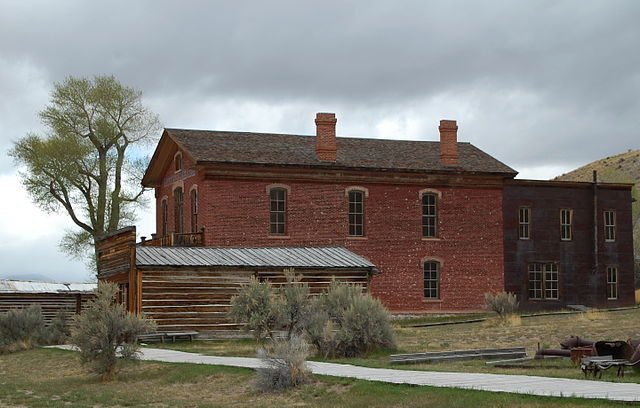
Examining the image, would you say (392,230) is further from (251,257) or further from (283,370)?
(283,370)

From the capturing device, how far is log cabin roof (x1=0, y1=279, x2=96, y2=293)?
40.7 m

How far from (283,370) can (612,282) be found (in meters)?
30.8

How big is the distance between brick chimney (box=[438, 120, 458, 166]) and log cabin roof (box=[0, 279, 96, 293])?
16.2 m

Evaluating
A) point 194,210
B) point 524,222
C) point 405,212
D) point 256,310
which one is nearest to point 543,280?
point 524,222

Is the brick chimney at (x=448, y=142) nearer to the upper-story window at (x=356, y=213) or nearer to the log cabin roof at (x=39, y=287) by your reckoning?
the upper-story window at (x=356, y=213)

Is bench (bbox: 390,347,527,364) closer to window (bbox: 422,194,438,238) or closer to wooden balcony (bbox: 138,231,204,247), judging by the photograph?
wooden balcony (bbox: 138,231,204,247)

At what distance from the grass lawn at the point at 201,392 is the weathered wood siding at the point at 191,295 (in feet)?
17.8

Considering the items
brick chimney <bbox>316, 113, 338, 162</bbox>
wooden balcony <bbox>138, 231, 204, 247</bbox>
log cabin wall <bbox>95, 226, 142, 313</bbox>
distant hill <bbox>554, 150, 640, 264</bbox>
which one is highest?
distant hill <bbox>554, 150, 640, 264</bbox>

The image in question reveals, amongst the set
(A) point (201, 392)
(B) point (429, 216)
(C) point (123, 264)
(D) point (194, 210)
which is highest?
(D) point (194, 210)

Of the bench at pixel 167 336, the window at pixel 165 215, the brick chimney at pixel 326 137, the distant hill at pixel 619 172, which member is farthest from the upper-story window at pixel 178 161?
the distant hill at pixel 619 172

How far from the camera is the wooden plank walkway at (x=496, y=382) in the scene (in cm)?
1280

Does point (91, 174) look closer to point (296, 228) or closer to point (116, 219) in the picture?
point (116, 219)

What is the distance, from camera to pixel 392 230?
40406 mm

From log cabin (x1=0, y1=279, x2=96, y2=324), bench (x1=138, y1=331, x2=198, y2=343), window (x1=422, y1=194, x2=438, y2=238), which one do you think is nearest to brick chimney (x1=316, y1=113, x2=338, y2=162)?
window (x1=422, y1=194, x2=438, y2=238)
